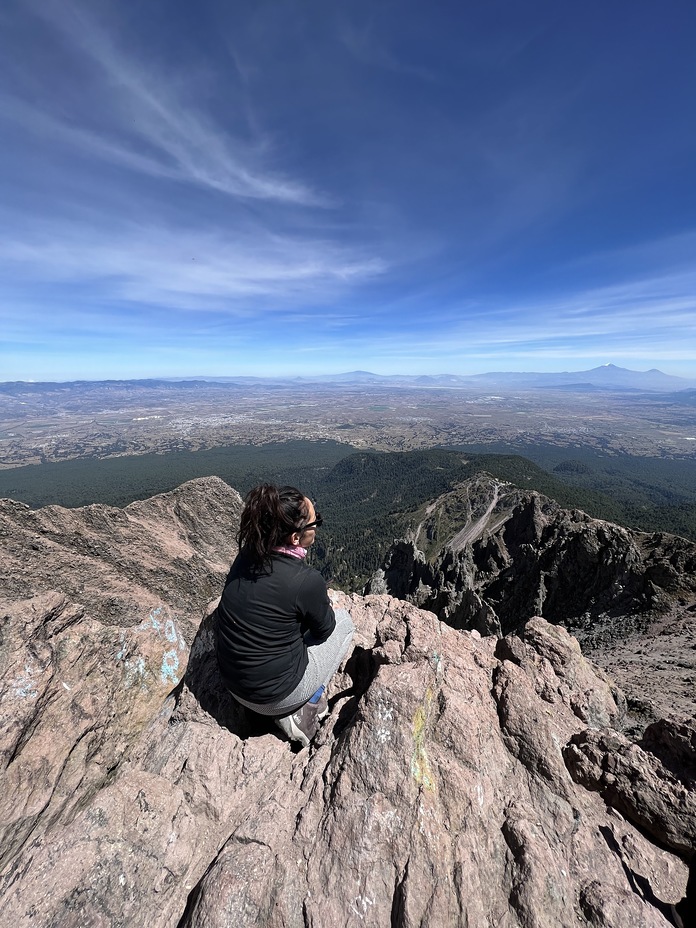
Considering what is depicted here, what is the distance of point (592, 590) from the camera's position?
3416 cm

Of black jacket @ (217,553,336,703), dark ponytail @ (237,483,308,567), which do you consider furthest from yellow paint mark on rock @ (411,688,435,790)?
dark ponytail @ (237,483,308,567)

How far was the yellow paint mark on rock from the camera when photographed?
18.5 ft

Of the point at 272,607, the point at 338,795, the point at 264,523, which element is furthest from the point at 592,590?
the point at 264,523

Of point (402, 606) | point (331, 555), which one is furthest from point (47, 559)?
point (331, 555)

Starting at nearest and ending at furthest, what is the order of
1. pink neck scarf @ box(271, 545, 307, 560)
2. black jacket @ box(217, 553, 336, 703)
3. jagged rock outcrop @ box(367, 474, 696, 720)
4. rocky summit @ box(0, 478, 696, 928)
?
A: rocky summit @ box(0, 478, 696, 928), black jacket @ box(217, 553, 336, 703), pink neck scarf @ box(271, 545, 307, 560), jagged rock outcrop @ box(367, 474, 696, 720)

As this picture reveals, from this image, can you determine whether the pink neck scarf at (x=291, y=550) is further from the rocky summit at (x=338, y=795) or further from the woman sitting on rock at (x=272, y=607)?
the rocky summit at (x=338, y=795)

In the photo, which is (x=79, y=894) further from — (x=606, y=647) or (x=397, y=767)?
(x=606, y=647)

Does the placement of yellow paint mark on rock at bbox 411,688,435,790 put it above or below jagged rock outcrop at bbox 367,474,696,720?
above

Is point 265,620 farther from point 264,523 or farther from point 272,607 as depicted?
point 264,523

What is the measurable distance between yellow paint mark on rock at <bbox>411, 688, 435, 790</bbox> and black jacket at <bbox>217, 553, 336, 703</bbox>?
2.07 m

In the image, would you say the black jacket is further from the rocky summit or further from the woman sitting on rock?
the rocky summit

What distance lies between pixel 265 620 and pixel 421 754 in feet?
10.4

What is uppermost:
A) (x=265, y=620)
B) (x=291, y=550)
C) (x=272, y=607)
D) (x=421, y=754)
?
(x=291, y=550)

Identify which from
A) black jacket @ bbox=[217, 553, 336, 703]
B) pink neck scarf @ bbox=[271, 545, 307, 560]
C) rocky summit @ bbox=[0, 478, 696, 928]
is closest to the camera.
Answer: rocky summit @ bbox=[0, 478, 696, 928]
